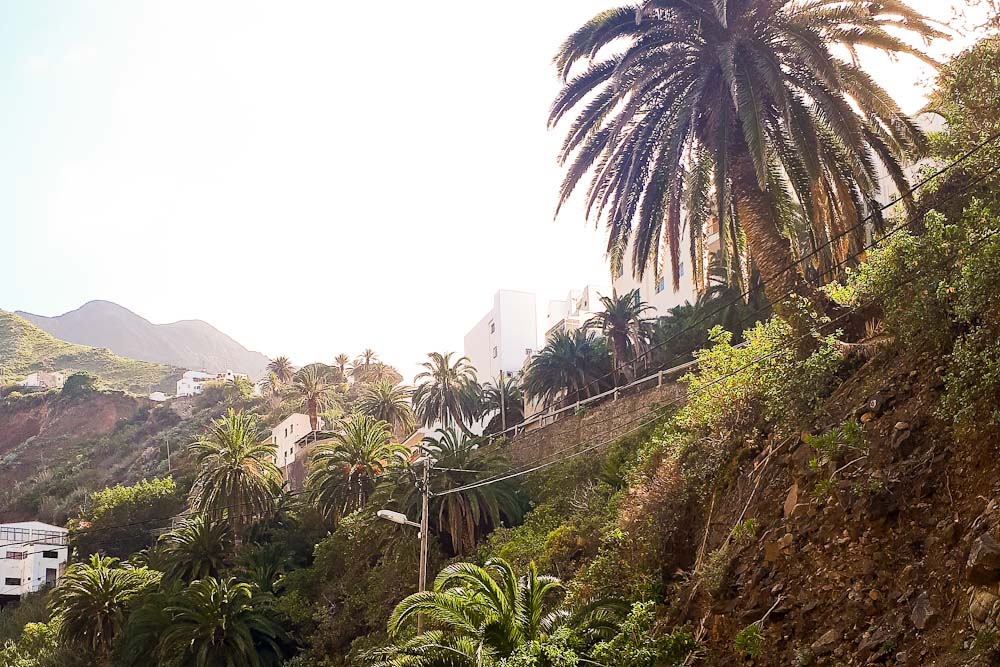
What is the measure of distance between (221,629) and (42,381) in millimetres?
109183

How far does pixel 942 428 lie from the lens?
9188 mm

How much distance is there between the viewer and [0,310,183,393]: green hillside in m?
146

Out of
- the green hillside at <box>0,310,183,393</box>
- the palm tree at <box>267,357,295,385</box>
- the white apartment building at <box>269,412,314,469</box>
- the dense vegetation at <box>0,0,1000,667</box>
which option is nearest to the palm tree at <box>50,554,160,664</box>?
the dense vegetation at <box>0,0,1000,667</box>

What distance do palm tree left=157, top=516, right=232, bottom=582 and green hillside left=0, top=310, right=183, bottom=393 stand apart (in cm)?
11566

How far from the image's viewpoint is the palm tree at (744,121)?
547 inches

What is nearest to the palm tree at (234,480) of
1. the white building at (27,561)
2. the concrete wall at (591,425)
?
the concrete wall at (591,425)

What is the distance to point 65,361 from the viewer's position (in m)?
153

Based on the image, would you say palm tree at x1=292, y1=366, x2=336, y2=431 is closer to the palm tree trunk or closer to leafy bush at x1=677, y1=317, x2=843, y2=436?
leafy bush at x1=677, y1=317, x2=843, y2=436

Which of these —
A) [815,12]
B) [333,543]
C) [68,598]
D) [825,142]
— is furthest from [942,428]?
[68,598]

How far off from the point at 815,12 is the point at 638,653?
1180 cm

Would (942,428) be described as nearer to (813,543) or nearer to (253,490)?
(813,543)

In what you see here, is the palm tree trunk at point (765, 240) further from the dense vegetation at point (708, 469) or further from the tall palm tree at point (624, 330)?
the tall palm tree at point (624, 330)

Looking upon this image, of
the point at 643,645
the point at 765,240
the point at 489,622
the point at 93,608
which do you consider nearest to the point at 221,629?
the point at 93,608

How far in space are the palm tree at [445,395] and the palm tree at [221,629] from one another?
20.4 meters
